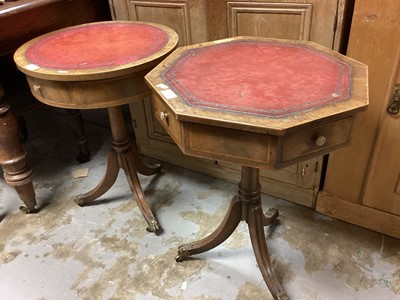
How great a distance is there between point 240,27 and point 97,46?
24.2 inches

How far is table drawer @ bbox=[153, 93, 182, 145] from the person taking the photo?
3.29 ft

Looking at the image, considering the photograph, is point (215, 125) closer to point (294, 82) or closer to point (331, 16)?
point (294, 82)

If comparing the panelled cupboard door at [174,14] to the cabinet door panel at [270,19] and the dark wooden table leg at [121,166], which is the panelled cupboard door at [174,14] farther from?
the dark wooden table leg at [121,166]

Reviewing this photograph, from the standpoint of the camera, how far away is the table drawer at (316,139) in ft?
2.98

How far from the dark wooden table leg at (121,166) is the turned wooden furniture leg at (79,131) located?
1.42ft

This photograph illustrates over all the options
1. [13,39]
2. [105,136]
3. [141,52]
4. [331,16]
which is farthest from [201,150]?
[105,136]

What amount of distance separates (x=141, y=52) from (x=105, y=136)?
1.37 meters

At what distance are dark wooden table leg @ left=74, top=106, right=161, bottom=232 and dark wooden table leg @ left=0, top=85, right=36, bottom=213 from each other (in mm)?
258

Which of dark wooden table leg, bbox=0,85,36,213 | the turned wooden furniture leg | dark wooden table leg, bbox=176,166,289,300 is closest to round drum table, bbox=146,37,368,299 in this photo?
dark wooden table leg, bbox=176,166,289,300

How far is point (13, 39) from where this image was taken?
5.24ft

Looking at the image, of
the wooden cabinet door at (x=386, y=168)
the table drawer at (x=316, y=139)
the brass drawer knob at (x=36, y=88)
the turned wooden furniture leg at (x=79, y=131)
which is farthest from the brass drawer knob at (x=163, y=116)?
the turned wooden furniture leg at (x=79, y=131)

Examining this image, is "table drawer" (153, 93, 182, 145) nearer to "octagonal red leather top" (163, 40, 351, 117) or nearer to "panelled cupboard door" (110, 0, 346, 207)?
"octagonal red leather top" (163, 40, 351, 117)

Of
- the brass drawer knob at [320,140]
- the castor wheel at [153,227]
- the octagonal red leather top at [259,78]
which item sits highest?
the octagonal red leather top at [259,78]

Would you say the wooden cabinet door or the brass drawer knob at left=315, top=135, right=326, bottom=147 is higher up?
the brass drawer knob at left=315, top=135, right=326, bottom=147
